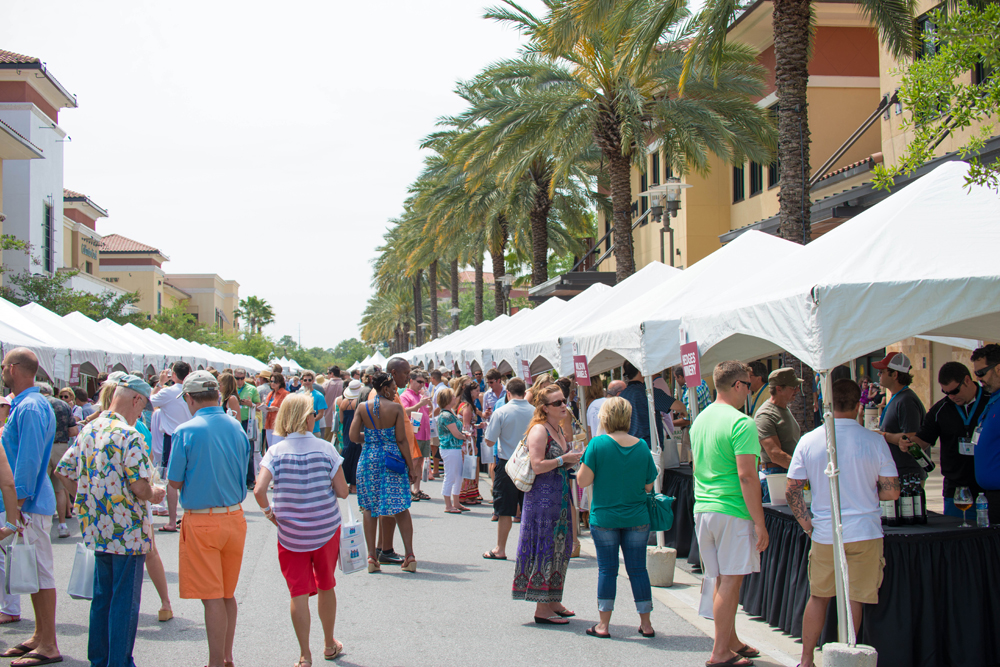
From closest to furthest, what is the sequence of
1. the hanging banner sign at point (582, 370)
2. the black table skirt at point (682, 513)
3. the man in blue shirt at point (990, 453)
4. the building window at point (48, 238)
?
the man in blue shirt at point (990, 453)
the black table skirt at point (682, 513)
the hanging banner sign at point (582, 370)
the building window at point (48, 238)

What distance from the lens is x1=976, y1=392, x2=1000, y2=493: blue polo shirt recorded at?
5.87 metres

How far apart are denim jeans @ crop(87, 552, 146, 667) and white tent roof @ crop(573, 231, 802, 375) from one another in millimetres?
5143

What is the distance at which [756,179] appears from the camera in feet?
82.9

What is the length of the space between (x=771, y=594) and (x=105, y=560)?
4654mm

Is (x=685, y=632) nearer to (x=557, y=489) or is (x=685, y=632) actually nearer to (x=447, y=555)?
(x=557, y=489)

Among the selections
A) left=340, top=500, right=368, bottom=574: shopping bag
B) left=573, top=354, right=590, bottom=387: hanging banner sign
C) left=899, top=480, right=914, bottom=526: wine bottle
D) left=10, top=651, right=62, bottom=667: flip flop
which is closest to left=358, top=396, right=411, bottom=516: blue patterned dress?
left=340, top=500, right=368, bottom=574: shopping bag

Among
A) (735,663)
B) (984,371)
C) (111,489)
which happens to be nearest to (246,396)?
(111,489)

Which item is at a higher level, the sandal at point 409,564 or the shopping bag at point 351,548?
the shopping bag at point 351,548

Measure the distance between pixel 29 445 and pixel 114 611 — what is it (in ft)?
4.48

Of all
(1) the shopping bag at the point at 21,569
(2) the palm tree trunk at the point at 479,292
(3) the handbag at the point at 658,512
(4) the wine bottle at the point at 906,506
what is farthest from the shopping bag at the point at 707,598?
(2) the palm tree trunk at the point at 479,292

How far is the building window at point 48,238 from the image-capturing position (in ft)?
140

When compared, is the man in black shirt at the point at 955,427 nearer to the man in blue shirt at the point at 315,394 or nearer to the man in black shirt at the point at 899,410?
the man in black shirt at the point at 899,410

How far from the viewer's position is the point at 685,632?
636 cm

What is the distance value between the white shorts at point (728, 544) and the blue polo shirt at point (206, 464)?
9.81 ft
